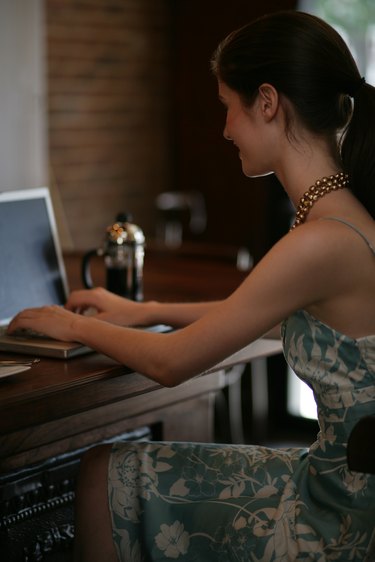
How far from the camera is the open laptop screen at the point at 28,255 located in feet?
6.56

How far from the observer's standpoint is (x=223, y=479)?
1561 millimetres

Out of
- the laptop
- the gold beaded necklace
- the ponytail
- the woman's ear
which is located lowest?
the laptop

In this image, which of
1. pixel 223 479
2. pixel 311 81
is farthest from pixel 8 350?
pixel 311 81

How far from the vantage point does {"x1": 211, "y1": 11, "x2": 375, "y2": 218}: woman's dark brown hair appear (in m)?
1.52

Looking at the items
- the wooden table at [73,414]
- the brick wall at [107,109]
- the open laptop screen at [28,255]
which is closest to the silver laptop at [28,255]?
the open laptop screen at [28,255]

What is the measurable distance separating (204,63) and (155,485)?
3410mm

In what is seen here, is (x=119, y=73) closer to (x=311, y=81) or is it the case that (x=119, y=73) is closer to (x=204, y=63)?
(x=204, y=63)

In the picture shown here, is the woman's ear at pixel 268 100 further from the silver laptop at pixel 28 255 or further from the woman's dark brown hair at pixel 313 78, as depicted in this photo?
the silver laptop at pixel 28 255

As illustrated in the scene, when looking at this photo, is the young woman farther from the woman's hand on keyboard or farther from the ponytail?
the woman's hand on keyboard

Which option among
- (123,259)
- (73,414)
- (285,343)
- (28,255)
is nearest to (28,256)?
(28,255)

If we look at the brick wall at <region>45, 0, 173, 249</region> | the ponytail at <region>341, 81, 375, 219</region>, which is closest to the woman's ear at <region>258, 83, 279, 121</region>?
the ponytail at <region>341, 81, 375, 219</region>

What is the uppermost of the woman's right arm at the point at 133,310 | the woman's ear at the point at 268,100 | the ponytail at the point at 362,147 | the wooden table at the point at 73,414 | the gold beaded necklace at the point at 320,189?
the woman's ear at the point at 268,100

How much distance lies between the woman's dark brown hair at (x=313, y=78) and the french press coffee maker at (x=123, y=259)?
0.59 m

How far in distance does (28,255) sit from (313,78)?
791mm
